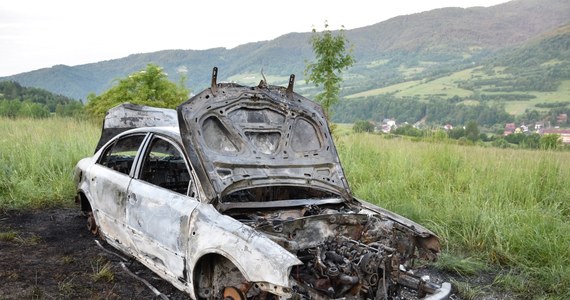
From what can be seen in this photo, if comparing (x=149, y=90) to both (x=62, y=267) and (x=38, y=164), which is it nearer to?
(x=38, y=164)

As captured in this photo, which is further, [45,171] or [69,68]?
[69,68]

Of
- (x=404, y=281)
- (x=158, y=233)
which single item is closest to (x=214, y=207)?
(x=158, y=233)

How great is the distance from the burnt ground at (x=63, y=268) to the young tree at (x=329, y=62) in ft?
25.0

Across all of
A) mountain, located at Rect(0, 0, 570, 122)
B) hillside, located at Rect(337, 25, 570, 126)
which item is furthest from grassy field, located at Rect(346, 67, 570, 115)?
mountain, located at Rect(0, 0, 570, 122)

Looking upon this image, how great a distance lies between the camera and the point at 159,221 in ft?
12.9

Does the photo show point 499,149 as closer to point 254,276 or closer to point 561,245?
point 561,245

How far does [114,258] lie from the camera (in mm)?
5199

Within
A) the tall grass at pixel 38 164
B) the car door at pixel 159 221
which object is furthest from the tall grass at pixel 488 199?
the tall grass at pixel 38 164

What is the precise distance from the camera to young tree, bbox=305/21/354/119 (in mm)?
12273

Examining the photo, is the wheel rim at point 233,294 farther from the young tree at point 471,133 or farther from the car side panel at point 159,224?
the young tree at point 471,133

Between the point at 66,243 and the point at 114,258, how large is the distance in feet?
3.26

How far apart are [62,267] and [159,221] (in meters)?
1.82

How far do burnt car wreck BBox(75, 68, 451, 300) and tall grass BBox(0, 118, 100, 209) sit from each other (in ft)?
10.0

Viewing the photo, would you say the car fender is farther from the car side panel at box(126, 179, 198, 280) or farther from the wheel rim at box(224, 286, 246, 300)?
the wheel rim at box(224, 286, 246, 300)
